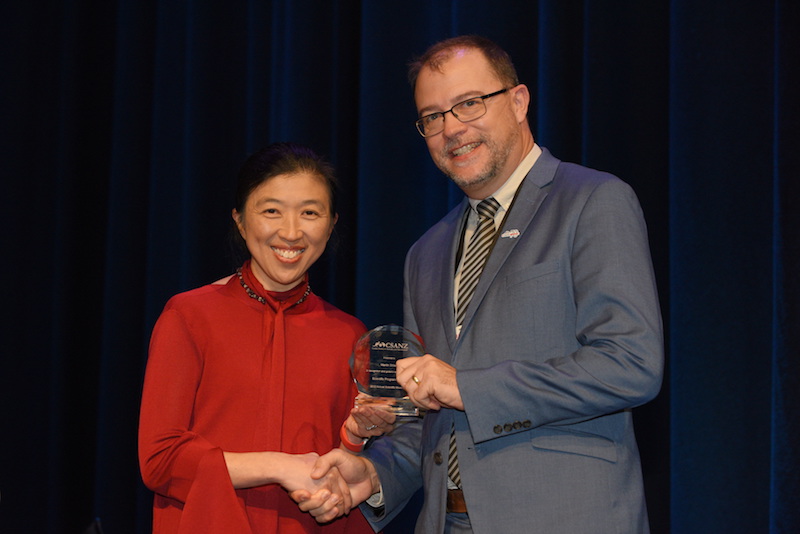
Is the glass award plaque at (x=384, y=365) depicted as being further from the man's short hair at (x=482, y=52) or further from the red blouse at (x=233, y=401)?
the man's short hair at (x=482, y=52)

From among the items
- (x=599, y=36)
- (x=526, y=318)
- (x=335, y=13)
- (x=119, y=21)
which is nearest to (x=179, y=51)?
(x=119, y=21)

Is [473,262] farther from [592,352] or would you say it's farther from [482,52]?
[482,52]

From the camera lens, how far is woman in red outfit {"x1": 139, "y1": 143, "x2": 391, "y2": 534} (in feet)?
6.44

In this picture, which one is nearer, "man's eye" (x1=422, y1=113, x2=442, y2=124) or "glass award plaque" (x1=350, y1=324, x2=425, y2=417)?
"glass award plaque" (x1=350, y1=324, x2=425, y2=417)

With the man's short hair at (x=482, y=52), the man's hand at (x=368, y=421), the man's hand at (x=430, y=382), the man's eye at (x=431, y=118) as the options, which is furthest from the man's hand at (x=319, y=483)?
the man's short hair at (x=482, y=52)

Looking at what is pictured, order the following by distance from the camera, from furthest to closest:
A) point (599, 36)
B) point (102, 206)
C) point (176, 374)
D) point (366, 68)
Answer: point (102, 206) < point (366, 68) < point (599, 36) < point (176, 374)

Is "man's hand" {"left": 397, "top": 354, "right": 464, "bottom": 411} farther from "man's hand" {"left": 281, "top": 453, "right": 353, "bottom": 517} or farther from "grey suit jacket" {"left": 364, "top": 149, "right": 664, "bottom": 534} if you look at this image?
"man's hand" {"left": 281, "top": 453, "right": 353, "bottom": 517}

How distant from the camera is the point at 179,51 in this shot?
3604 millimetres

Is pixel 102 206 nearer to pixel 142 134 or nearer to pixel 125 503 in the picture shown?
pixel 142 134

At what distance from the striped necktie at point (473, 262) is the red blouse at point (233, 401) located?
0.42m

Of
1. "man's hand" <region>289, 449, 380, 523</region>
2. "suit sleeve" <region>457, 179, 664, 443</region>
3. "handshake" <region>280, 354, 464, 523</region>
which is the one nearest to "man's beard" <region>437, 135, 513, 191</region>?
"suit sleeve" <region>457, 179, 664, 443</region>

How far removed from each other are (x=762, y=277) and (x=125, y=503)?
268 cm

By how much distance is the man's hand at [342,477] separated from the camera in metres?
2.00

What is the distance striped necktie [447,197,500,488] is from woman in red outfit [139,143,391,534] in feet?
0.71
